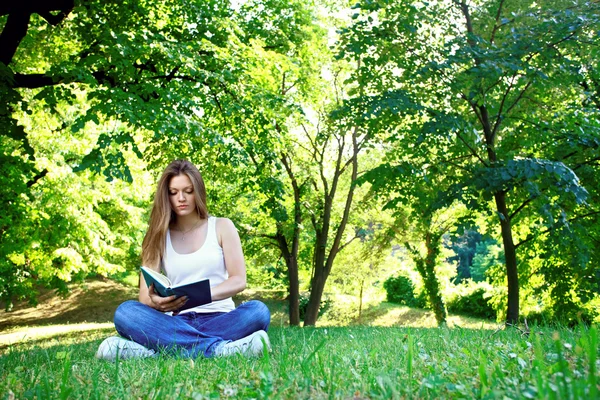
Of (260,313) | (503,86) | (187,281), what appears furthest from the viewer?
(503,86)

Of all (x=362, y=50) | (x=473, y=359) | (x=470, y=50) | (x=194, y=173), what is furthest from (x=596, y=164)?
(x=473, y=359)

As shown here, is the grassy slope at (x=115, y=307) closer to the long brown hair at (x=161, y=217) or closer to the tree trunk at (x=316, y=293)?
the tree trunk at (x=316, y=293)

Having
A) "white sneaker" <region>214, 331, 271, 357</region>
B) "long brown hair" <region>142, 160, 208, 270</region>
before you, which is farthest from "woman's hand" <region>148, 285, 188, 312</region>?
"long brown hair" <region>142, 160, 208, 270</region>

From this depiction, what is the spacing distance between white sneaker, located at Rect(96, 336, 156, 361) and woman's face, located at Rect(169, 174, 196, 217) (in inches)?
43.5

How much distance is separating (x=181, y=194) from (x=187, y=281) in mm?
705

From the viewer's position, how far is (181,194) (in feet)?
13.9

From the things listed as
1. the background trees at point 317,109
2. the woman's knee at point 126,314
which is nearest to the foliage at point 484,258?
the background trees at point 317,109

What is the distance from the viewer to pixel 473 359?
2.09m

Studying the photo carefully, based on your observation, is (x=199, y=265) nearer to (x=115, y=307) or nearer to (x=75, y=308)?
(x=115, y=307)

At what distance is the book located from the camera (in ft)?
11.6

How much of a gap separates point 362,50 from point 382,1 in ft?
2.72

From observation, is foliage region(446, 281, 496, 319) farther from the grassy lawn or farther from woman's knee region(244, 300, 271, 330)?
the grassy lawn

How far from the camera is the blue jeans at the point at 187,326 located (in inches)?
145

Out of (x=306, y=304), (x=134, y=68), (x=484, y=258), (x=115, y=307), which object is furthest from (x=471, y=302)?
(x=134, y=68)
